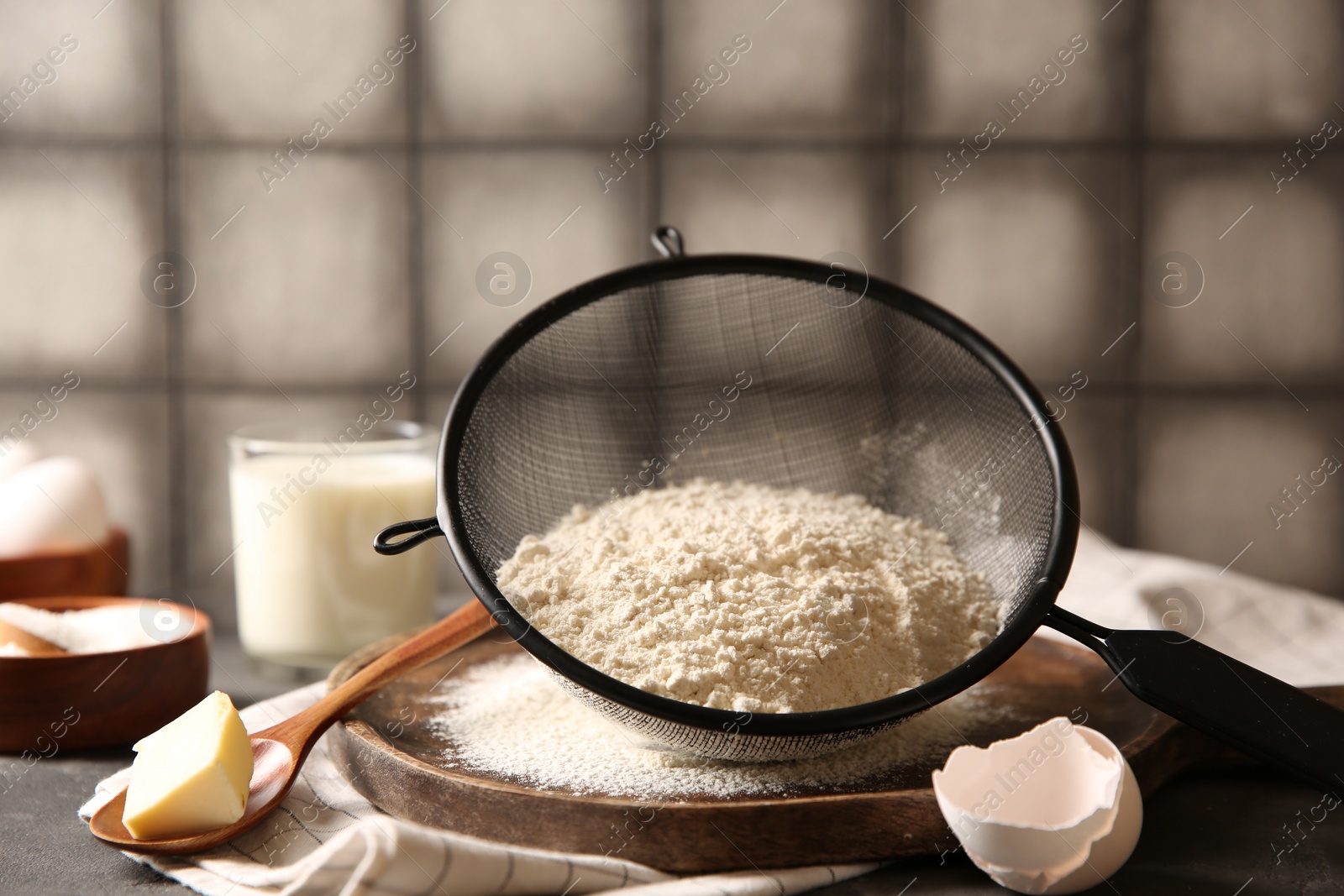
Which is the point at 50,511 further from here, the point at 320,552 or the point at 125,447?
the point at 125,447

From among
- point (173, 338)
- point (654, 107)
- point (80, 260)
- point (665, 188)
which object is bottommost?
point (173, 338)

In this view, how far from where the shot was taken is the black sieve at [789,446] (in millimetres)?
630

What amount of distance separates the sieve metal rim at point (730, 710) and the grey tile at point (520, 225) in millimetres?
517

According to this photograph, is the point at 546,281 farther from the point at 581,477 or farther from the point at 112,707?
the point at 112,707

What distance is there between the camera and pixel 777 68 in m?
1.37

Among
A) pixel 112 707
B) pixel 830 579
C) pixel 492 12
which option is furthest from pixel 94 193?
pixel 830 579

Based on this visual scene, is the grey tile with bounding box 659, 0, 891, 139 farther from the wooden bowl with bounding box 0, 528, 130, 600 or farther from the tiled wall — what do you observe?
the wooden bowl with bounding box 0, 528, 130, 600

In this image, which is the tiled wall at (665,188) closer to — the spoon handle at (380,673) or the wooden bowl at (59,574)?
the wooden bowl at (59,574)

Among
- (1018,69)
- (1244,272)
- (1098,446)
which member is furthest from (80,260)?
(1244,272)

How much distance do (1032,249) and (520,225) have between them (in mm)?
682

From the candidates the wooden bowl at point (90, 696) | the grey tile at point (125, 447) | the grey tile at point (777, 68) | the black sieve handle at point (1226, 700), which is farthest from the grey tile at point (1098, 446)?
the grey tile at point (125, 447)

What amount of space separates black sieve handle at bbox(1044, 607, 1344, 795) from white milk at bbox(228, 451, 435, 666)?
601 mm

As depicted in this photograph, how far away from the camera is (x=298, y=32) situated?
1.37m

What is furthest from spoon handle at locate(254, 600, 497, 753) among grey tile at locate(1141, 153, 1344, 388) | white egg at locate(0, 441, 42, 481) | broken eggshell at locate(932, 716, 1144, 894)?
grey tile at locate(1141, 153, 1344, 388)
